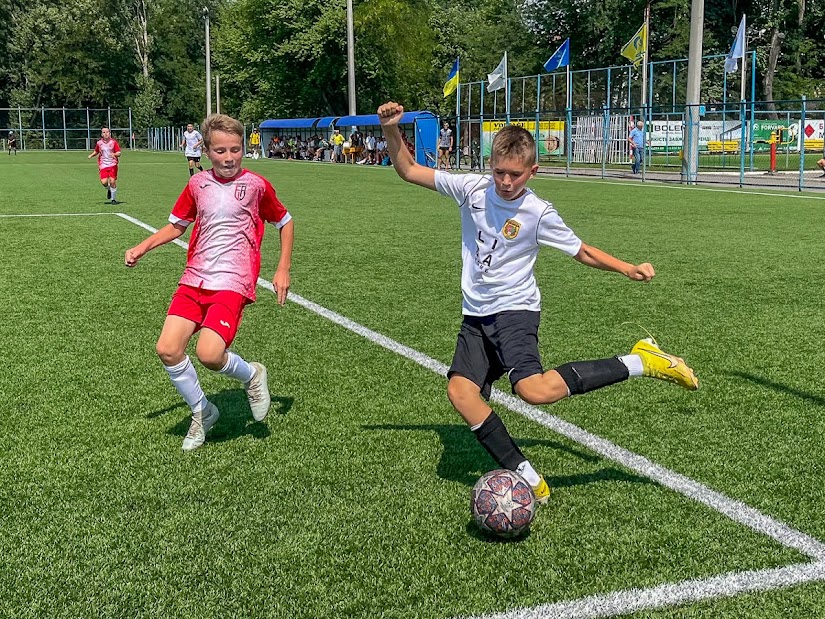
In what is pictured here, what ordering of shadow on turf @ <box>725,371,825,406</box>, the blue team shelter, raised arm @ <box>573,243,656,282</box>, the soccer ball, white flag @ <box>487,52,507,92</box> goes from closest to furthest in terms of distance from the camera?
the soccer ball < raised arm @ <box>573,243,656,282</box> < shadow on turf @ <box>725,371,825,406</box> < white flag @ <box>487,52,507,92</box> < the blue team shelter

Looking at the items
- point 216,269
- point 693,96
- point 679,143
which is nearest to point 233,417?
point 216,269

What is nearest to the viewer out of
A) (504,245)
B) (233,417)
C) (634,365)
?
(504,245)

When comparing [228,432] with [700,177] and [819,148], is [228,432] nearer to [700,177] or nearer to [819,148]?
[700,177]

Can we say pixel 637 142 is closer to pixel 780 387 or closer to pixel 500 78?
pixel 500 78

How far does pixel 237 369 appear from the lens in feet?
15.9

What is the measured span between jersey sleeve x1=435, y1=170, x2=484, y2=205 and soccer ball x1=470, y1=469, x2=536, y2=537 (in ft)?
4.43

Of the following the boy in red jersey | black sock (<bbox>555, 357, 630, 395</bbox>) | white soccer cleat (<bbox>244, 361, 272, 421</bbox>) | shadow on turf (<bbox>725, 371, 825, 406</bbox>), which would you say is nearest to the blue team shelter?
the boy in red jersey

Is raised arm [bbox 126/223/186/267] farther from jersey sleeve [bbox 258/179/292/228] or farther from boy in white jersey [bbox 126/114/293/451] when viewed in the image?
jersey sleeve [bbox 258/179/292/228]

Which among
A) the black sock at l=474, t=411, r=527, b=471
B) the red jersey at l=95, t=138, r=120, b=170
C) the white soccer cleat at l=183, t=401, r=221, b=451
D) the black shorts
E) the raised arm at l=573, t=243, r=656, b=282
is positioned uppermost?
the red jersey at l=95, t=138, r=120, b=170

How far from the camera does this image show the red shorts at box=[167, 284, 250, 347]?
4.64 metres

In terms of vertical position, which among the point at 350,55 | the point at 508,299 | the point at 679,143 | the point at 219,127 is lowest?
the point at 508,299

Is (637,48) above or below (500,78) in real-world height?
above

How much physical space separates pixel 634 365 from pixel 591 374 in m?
0.25

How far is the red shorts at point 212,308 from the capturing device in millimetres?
4645
